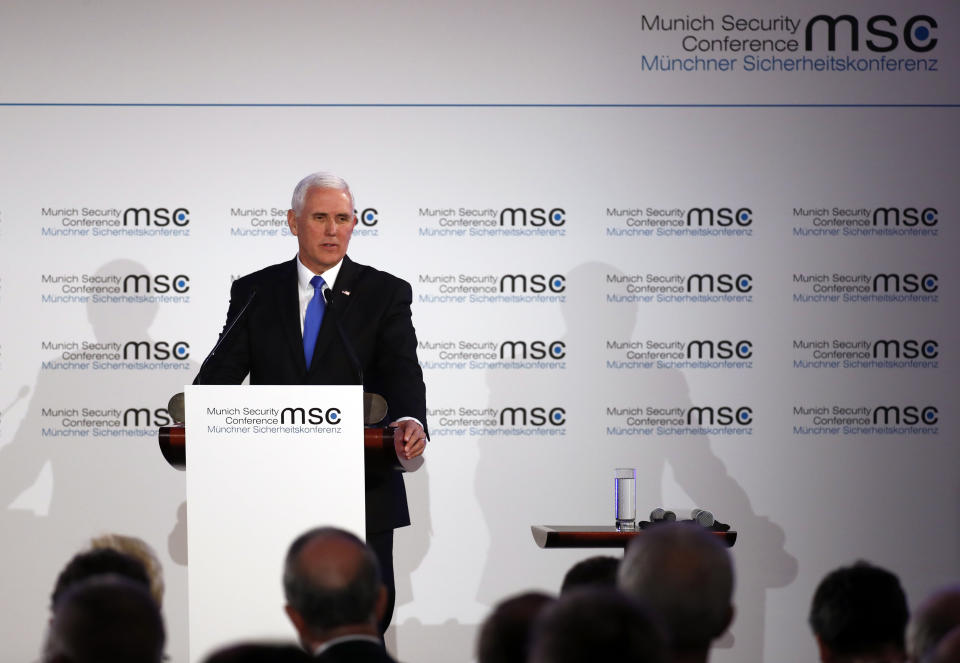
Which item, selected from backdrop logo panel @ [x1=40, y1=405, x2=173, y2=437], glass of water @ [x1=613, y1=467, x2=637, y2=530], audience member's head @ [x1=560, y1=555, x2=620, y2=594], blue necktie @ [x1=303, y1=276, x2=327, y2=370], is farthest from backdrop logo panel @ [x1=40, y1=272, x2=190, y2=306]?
audience member's head @ [x1=560, y1=555, x2=620, y2=594]

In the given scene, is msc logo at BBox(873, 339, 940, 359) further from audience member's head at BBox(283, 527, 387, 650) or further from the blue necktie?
audience member's head at BBox(283, 527, 387, 650)

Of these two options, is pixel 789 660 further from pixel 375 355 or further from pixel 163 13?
pixel 163 13

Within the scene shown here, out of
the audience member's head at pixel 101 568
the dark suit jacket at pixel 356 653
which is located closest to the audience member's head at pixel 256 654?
the dark suit jacket at pixel 356 653

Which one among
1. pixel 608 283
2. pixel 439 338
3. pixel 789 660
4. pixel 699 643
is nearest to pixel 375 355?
pixel 439 338

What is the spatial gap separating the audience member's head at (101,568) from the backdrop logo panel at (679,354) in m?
3.81

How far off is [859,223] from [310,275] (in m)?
3.23

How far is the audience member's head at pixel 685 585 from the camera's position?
2129 millimetres

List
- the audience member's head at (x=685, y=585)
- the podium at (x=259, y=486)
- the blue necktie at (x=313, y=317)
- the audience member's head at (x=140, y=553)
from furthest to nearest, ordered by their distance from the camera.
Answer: the blue necktie at (x=313, y=317)
the podium at (x=259, y=486)
the audience member's head at (x=140, y=553)
the audience member's head at (x=685, y=585)

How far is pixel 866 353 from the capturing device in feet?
20.0

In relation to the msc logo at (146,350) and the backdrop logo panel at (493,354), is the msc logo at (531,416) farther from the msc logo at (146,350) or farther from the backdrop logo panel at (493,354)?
Result: the msc logo at (146,350)

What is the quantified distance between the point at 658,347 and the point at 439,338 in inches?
47.4

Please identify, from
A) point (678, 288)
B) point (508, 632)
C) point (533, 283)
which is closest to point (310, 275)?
point (533, 283)

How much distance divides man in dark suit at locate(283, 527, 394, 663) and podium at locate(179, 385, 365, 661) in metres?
0.99

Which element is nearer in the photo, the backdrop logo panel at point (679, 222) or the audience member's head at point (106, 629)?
the audience member's head at point (106, 629)
